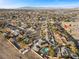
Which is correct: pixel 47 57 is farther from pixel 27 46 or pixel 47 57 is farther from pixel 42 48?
pixel 27 46

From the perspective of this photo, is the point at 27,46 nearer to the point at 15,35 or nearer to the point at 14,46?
the point at 14,46

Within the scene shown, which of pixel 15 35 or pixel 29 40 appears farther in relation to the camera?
pixel 15 35

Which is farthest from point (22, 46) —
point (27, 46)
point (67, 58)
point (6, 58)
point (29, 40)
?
point (67, 58)

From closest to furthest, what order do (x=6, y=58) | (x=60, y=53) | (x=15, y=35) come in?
1. (x=6, y=58)
2. (x=60, y=53)
3. (x=15, y=35)

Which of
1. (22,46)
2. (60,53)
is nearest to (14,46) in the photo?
(22,46)

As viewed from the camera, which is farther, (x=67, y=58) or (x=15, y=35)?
(x=15, y=35)

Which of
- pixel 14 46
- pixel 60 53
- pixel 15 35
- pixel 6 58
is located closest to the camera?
pixel 6 58

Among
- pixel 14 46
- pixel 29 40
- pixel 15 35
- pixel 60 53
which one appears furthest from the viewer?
pixel 15 35

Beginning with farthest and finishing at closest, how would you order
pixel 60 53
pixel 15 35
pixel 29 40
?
pixel 15 35, pixel 29 40, pixel 60 53
